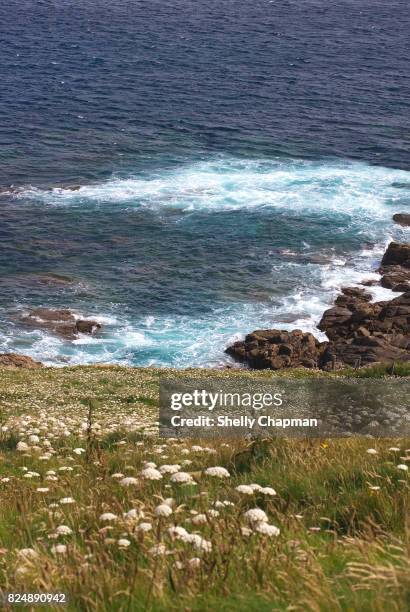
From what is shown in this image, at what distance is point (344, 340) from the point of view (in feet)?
185

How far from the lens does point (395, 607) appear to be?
6.20 meters

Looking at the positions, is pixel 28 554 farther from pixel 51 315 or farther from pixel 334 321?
pixel 51 315

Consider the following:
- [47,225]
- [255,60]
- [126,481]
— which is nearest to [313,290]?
[47,225]

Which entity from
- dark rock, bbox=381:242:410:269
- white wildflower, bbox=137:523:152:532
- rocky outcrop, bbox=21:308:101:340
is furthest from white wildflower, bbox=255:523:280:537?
dark rock, bbox=381:242:410:269

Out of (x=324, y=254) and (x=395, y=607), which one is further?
(x=324, y=254)

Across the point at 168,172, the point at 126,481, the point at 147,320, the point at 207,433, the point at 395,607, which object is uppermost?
the point at 395,607

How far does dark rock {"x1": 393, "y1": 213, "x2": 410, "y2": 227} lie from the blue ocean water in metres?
1.19

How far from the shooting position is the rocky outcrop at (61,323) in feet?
193

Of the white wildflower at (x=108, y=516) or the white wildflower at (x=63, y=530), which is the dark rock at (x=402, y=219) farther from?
the white wildflower at (x=63, y=530)

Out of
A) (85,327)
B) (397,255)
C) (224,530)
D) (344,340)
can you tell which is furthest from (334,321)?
(224,530)

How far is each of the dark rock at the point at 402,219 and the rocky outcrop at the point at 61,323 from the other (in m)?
30.3

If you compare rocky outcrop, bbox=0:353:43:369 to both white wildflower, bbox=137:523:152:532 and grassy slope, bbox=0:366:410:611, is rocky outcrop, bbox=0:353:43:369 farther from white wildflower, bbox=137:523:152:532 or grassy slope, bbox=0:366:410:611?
white wildflower, bbox=137:523:152:532

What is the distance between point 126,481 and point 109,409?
2088 cm

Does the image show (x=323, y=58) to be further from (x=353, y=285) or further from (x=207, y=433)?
(x=207, y=433)
